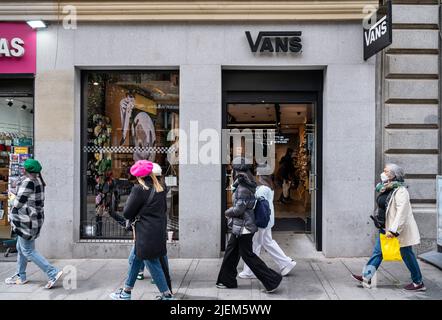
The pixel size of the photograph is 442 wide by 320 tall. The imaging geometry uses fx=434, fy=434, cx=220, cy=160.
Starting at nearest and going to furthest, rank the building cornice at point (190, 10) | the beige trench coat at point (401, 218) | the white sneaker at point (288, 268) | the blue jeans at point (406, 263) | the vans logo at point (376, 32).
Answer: the beige trench coat at point (401, 218) → the blue jeans at point (406, 263) → the white sneaker at point (288, 268) → the vans logo at point (376, 32) → the building cornice at point (190, 10)

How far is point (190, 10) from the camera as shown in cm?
801

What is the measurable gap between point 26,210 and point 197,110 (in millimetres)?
3438

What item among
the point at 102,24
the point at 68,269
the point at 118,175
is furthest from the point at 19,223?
the point at 102,24

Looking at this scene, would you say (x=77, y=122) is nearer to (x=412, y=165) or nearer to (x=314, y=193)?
(x=314, y=193)

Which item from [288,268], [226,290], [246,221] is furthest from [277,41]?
[226,290]

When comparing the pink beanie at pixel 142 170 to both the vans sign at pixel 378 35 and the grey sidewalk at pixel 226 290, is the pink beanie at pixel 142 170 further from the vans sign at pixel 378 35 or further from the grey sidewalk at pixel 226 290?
the vans sign at pixel 378 35

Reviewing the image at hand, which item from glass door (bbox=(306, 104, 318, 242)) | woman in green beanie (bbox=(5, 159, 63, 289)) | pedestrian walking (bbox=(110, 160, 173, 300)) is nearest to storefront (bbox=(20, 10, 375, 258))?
glass door (bbox=(306, 104, 318, 242))

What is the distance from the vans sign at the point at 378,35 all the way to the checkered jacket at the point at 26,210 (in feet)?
19.0

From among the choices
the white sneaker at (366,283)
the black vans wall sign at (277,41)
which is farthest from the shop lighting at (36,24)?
the white sneaker at (366,283)

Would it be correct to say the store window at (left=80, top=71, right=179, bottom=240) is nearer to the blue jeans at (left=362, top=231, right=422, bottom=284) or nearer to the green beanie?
the green beanie

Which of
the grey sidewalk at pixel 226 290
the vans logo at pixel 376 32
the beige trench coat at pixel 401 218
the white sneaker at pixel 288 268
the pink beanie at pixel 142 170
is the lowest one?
the grey sidewalk at pixel 226 290

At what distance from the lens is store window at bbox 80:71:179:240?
27.8ft

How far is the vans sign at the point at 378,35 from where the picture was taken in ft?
22.5

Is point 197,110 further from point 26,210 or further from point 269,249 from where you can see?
point 26,210
